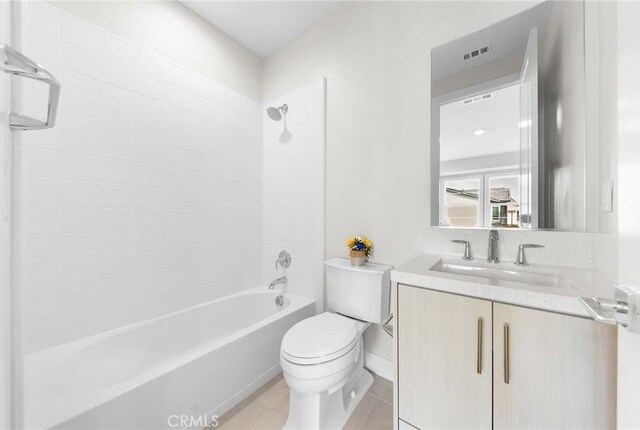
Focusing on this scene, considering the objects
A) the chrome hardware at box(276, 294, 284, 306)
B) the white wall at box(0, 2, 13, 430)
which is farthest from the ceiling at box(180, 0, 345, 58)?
the chrome hardware at box(276, 294, 284, 306)

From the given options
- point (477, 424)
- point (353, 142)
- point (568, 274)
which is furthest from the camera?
point (353, 142)

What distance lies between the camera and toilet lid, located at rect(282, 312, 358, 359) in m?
1.17

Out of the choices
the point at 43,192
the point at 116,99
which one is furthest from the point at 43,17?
the point at 43,192

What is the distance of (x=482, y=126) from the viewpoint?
1311 millimetres

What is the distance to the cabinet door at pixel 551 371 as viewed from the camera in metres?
0.68

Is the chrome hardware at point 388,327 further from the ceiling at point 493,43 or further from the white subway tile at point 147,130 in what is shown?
the white subway tile at point 147,130

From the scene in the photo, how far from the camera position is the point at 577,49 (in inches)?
40.9

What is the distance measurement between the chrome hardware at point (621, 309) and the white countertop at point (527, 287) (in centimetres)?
37

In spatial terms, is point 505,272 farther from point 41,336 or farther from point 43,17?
point 43,17

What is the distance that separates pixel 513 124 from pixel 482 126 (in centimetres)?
13

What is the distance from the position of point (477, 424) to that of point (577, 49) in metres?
1.55

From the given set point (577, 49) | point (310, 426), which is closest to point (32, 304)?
point (310, 426)

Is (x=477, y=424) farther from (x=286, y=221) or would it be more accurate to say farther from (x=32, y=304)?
(x=32, y=304)

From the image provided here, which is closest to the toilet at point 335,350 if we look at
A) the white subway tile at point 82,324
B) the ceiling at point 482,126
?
the ceiling at point 482,126
